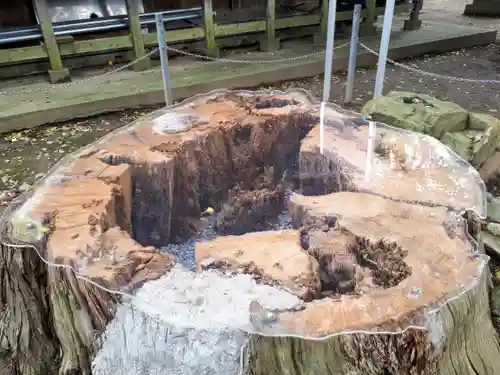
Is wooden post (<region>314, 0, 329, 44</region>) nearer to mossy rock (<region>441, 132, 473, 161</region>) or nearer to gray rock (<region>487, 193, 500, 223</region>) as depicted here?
mossy rock (<region>441, 132, 473, 161</region>)

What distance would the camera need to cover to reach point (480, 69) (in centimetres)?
682

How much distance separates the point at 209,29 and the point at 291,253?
5.37m

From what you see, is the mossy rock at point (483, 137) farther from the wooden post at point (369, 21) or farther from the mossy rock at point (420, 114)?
the wooden post at point (369, 21)

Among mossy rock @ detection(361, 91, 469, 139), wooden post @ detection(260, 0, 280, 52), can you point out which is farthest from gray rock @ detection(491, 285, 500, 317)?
wooden post @ detection(260, 0, 280, 52)

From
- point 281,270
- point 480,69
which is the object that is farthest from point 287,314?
point 480,69

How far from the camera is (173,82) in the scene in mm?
5711

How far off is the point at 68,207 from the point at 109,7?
234 inches

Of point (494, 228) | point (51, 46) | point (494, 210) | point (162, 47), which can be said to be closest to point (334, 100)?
point (162, 47)

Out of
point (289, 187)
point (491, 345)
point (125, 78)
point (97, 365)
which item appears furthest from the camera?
point (125, 78)

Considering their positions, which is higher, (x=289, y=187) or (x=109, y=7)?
(x=109, y=7)

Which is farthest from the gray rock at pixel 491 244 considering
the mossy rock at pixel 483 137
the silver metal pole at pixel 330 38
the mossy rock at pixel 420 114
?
the silver metal pole at pixel 330 38

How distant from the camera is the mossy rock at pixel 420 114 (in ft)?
11.5

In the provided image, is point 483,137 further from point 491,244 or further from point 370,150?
point 370,150

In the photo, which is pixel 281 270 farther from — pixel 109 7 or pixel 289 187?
pixel 109 7
